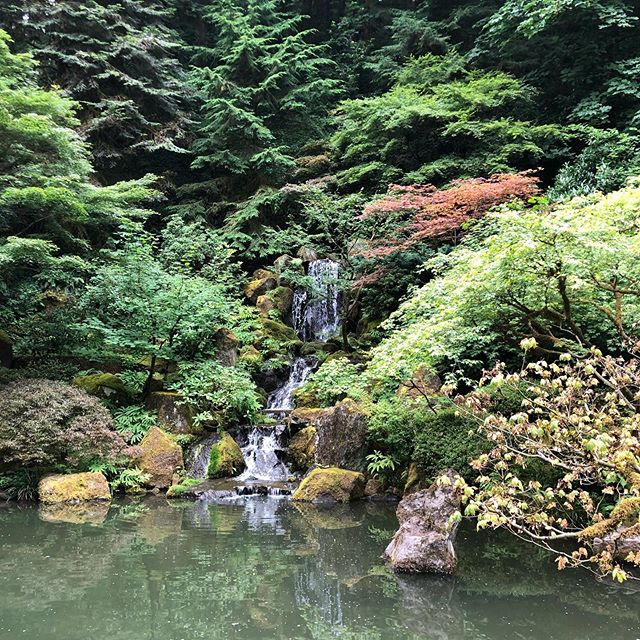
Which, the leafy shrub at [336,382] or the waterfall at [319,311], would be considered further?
the waterfall at [319,311]

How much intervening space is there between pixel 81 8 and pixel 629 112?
18455 mm

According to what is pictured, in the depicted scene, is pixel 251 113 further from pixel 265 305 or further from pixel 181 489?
pixel 181 489

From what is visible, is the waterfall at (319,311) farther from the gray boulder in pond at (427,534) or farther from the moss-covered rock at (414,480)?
the gray boulder in pond at (427,534)

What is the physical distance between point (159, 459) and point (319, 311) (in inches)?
333

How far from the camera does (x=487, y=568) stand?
588cm

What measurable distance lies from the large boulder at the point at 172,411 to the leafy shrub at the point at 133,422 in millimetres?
203

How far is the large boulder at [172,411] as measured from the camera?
1151cm

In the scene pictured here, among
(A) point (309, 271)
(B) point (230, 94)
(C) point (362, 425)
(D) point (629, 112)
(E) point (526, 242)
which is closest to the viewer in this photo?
(E) point (526, 242)

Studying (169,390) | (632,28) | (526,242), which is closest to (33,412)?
(169,390)

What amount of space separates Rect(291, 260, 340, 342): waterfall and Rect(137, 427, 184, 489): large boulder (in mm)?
7395

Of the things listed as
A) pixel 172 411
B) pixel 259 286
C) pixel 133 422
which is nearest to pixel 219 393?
pixel 172 411

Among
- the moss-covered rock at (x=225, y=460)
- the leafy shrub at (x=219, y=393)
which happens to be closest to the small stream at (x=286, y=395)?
the moss-covered rock at (x=225, y=460)

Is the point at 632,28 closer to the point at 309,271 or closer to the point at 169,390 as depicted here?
the point at 309,271

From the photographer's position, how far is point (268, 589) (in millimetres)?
5195
